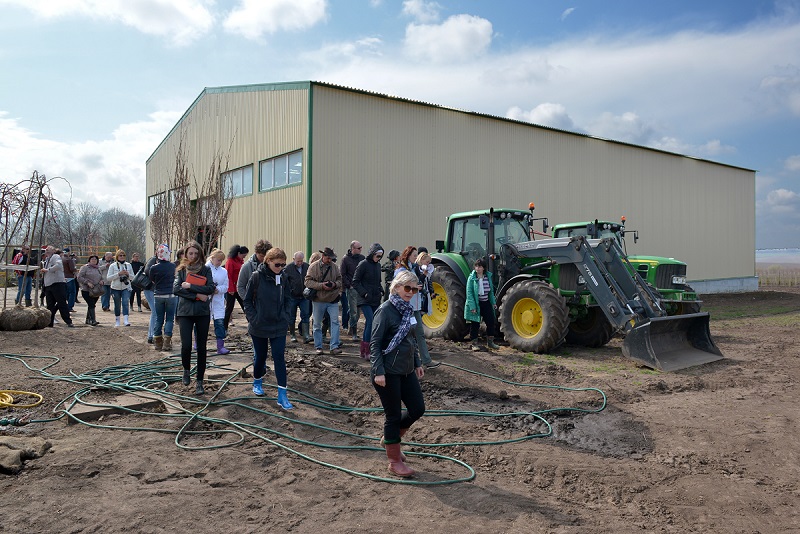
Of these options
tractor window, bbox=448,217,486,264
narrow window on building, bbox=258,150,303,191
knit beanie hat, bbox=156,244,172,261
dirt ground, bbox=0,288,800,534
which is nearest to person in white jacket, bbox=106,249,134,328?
knit beanie hat, bbox=156,244,172,261

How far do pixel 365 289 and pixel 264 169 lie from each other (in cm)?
1018

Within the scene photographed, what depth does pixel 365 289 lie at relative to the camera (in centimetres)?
875

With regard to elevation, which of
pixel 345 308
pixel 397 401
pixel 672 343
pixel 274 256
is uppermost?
pixel 274 256

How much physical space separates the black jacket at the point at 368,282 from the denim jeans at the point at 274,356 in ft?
8.12

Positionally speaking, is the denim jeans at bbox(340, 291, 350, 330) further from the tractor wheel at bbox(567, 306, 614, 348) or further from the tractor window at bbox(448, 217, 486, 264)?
the tractor wheel at bbox(567, 306, 614, 348)

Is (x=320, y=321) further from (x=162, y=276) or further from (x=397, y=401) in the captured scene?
(x=397, y=401)

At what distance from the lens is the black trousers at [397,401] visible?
461cm

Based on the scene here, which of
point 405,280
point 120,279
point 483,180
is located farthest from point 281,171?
point 405,280

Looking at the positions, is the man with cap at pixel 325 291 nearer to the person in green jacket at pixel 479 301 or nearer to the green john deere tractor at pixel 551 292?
the green john deere tractor at pixel 551 292

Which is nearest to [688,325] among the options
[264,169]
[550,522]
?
[550,522]

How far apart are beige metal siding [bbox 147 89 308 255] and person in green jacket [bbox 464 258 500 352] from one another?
6.78 metres

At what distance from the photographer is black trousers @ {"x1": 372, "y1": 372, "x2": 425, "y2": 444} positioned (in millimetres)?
4613

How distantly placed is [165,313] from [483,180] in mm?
12160

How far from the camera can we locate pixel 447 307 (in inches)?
444
